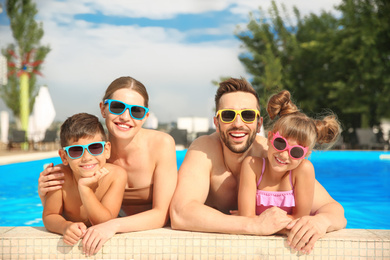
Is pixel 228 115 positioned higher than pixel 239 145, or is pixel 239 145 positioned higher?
pixel 228 115

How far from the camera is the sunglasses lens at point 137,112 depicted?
2854 millimetres

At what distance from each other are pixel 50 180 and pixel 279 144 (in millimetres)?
1719

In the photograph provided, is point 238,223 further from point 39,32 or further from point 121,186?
point 39,32

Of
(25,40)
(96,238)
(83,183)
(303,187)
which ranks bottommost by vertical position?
(96,238)

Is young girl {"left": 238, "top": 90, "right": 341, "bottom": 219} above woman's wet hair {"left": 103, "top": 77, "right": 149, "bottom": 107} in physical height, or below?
below

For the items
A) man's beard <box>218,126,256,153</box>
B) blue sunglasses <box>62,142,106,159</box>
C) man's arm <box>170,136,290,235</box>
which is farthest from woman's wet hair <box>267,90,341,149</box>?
blue sunglasses <box>62,142,106,159</box>

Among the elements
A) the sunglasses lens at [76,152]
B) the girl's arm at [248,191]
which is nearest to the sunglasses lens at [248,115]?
the girl's arm at [248,191]

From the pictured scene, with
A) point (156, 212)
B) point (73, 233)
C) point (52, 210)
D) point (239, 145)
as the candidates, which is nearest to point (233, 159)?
point (239, 145)

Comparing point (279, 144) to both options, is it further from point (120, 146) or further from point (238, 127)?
point (120, 146)

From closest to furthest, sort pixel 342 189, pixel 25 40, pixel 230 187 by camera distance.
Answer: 1. pixel 230 187
2. pixel 342 189
3. pixel 25 40

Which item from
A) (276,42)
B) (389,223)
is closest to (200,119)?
(276,42)

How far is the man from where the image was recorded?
2555 mm

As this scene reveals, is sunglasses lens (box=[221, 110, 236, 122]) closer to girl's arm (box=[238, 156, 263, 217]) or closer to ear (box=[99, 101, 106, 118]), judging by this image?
girl's arm (box=[238, 156, 263, 217])

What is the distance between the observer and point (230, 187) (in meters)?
3.22
